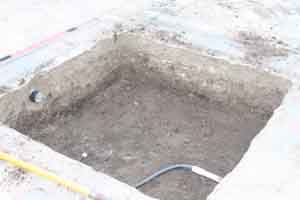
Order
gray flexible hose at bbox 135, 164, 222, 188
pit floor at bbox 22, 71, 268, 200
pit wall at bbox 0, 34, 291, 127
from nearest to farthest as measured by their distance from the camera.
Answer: gray flexible hose at bbox 135, 164, 222, 188 → pit floor at bbox 22, 71, 268, 200 → pit wall at bbox 0, 34, 291, 127

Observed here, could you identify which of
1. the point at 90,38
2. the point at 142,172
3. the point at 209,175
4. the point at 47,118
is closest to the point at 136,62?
the point at 90,38

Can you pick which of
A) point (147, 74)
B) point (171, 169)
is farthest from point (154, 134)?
point (147, 74)

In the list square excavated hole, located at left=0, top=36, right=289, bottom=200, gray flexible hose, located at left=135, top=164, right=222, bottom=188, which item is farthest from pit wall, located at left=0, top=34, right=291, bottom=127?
gray flexible hose, located at left=135, top=164, right=222, bottom=188

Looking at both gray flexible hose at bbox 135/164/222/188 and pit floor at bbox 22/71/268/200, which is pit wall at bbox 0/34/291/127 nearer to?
pit floor at bbox 22/71/268/200

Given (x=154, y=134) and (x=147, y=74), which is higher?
(x=147, y=74)

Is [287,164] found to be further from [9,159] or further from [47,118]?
[47,118]

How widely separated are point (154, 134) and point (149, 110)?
287 millimetres

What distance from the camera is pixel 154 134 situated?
3.08 m

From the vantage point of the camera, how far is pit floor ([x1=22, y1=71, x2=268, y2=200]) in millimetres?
2730

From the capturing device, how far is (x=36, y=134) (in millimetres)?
2965

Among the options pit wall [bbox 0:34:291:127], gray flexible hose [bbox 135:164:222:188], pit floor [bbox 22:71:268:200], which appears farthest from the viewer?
pit wall [bbox 0:34:291:127]

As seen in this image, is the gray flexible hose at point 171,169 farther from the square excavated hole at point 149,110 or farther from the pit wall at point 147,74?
the pit wall at point 147,74

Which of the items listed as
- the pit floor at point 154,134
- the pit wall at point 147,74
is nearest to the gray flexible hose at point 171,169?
the pit floor at point 154,134

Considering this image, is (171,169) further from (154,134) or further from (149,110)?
(149,110)
